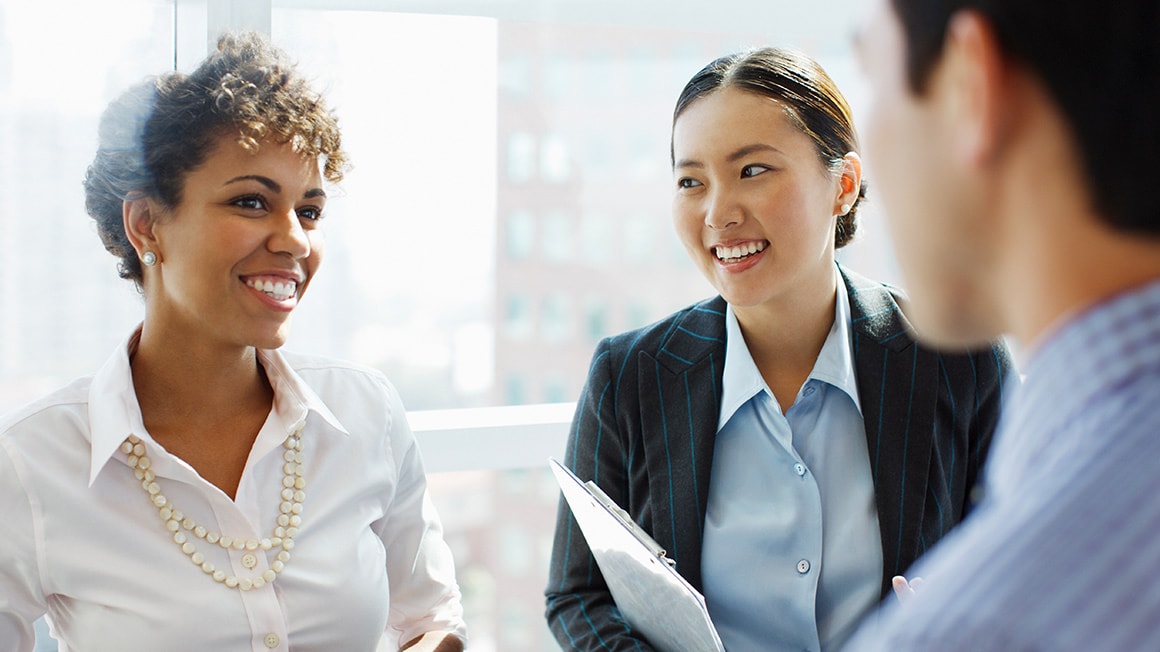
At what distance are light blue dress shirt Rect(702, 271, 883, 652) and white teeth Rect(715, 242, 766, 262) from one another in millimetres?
189

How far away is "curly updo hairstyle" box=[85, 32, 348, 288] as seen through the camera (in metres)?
1.54

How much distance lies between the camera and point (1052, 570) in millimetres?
473

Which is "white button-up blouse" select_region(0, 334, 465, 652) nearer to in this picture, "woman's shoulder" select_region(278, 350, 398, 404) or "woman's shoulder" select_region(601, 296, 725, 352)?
"woman's shoulder" select_region(278, 350, 398, 404)

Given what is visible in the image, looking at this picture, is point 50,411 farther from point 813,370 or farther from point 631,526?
point 813,370

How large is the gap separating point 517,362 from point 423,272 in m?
0.39

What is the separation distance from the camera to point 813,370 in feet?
5.82

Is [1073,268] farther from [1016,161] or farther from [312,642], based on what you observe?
[312,642]

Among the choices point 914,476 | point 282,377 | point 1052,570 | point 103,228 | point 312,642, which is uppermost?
point 103,228

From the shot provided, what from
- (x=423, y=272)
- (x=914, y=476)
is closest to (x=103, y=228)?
(x=423, y=272)

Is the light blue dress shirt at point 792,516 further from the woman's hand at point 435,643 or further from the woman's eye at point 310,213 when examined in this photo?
the woman's eye at point 310,213

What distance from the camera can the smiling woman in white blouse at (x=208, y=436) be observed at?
1434mm

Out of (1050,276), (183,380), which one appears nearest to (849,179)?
(183,380)

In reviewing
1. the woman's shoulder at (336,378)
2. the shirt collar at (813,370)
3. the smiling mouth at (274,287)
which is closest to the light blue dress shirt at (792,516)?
the shirt collar at (813,370)

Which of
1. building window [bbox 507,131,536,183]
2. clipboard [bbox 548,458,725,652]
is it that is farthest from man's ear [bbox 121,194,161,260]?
building window [bbox 507,131,536,183]
